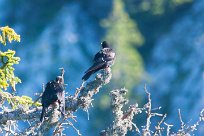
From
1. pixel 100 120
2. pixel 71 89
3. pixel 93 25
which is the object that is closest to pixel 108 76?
pixel 71 89

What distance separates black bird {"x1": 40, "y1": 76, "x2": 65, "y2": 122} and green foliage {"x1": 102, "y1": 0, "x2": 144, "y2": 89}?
48.0 m

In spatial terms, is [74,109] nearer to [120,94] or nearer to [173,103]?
[120,94]

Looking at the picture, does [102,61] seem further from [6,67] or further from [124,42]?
[124,42]

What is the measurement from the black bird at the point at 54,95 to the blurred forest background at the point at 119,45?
131 ft

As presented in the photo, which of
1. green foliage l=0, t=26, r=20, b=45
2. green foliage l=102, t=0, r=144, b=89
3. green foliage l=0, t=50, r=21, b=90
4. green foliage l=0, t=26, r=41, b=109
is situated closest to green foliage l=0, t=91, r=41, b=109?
green foliage l=0, t=26, r=41, b=109

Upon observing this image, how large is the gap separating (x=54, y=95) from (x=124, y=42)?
5345 cm

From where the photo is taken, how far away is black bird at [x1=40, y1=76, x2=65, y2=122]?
1263 centimetres

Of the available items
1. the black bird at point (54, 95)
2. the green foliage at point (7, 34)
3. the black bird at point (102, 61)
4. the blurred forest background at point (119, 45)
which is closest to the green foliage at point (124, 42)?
the blurred forest background at point (119, 45)

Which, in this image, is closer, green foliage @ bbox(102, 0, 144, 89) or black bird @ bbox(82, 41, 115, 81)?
black bird @ bbox(82, 41, 115, 81)

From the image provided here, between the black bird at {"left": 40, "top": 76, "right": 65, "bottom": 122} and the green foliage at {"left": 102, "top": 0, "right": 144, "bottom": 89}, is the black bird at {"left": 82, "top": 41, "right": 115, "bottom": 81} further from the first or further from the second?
the green foliage at {"left": 102, "top": 0, "right": 144, "bottom": 89}

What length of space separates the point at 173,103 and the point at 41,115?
1819 inches

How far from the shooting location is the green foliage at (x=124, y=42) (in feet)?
211

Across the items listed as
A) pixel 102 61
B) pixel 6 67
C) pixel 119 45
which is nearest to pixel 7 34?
pixel 6 67

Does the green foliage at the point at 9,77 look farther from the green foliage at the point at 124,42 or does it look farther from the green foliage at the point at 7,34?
the green foliage at the point at 124,42
